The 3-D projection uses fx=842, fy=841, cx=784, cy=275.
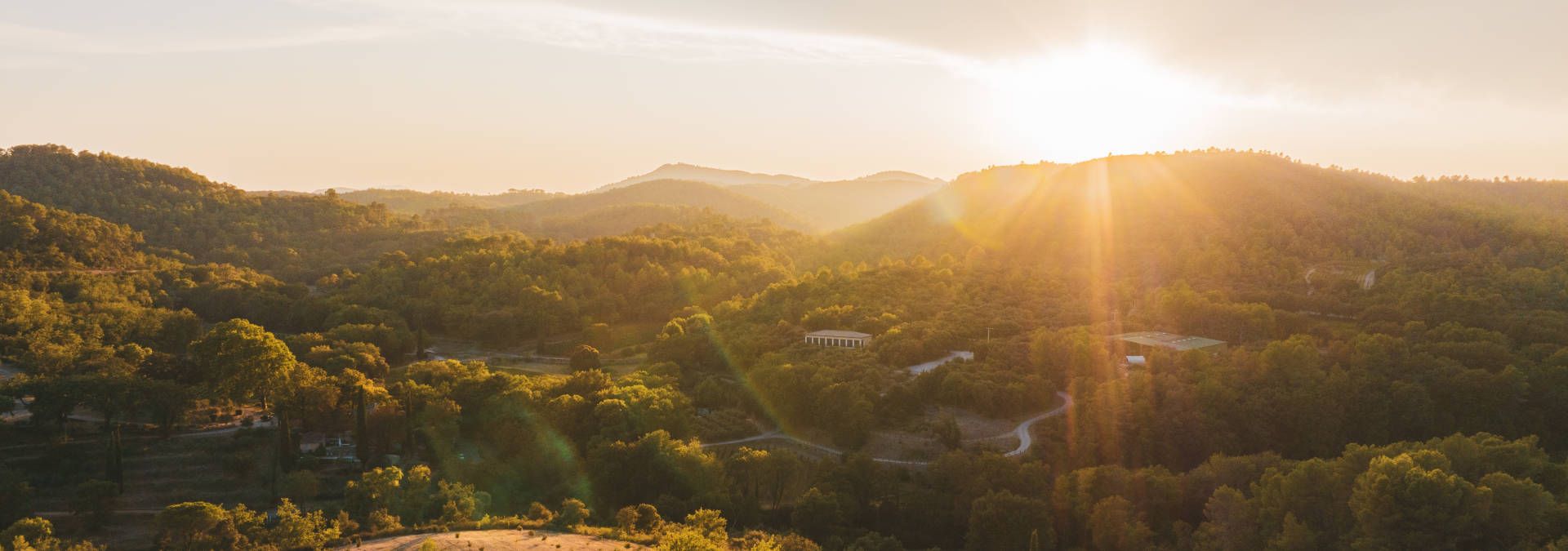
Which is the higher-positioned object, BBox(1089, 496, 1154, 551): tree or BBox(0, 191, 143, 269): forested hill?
BBox(0, 191, 143, 269): forested hill

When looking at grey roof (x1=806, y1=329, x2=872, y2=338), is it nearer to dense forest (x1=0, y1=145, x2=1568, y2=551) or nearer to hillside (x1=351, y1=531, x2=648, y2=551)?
dense forest (x1=0, y1=145, x2=1568, y2=551)

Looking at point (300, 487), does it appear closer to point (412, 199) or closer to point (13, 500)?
point (13, 500)

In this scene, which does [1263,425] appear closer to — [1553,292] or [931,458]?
[931,458]

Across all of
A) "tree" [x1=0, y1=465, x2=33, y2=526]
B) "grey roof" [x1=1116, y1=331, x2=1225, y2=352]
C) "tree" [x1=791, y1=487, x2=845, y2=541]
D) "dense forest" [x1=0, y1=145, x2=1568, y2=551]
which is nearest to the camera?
"tree" [x1=0, y1=465, x2=33, y2=526]

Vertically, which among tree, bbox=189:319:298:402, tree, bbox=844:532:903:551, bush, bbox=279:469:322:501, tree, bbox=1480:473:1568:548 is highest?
tree, bbox=189:319:298:402

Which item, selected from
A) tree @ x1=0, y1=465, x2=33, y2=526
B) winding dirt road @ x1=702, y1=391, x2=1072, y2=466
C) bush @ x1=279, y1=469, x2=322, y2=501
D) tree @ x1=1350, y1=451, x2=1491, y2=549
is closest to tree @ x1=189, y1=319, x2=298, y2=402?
bush @ x1=279, y1=469, x2=322, y2=501

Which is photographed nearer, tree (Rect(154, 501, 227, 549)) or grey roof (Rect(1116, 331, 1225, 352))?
tree (Rect(154, 501, 227, 549))

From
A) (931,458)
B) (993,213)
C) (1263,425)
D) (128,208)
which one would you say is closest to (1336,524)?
(1263,425)
